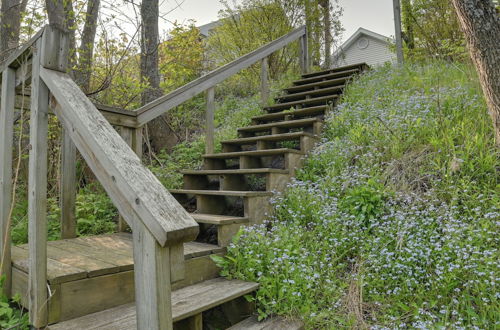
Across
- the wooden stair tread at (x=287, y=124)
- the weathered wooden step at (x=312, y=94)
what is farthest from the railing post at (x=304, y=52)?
the wooden stair tread at (x=287, y=124)

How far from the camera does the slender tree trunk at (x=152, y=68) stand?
526cm

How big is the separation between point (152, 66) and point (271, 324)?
436 centimetres

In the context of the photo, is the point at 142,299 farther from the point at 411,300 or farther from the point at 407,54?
the point at 407,54

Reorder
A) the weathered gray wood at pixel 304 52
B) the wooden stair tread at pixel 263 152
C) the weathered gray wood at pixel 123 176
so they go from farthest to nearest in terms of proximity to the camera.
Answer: the weathered gray wood at pixel 304 52
the wooden stair tread at pixel 263 152
the weathered gray wood at pixel 123 176

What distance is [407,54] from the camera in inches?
308

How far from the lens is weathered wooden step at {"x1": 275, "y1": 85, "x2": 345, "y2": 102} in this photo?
5.45 meters

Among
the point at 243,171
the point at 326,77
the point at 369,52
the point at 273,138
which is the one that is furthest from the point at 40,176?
the point at 369,52

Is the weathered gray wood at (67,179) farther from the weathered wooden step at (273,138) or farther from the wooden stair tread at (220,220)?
the weathered wooden step at (273,138)

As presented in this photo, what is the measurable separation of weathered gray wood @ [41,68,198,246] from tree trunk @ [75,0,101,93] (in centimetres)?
289

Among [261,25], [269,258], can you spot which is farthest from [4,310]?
[261,25]

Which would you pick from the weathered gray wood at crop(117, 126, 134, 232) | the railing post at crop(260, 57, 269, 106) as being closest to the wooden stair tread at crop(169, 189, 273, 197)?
the weathered gray wood at crop(117, 126, 134, 232)

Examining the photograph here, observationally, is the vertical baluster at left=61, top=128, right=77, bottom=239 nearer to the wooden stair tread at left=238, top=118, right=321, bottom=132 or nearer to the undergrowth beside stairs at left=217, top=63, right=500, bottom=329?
the undergrowth beside stairs at left=217, top=63, right=500, bottom=329

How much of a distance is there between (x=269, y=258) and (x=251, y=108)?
3.76 m

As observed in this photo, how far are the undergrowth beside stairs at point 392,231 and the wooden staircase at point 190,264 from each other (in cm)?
13
